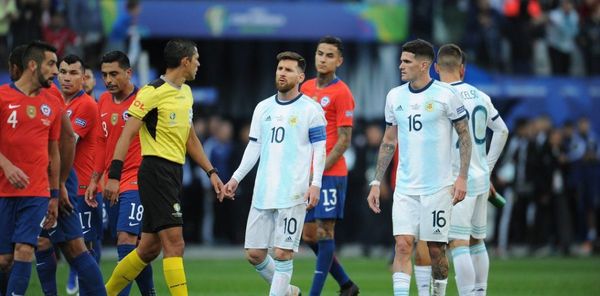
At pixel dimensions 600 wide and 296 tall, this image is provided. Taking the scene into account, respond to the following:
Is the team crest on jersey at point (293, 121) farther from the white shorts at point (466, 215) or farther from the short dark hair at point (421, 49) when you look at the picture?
the white shorts at point (466, 215)

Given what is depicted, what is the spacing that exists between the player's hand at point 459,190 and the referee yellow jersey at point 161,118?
2.63 metres

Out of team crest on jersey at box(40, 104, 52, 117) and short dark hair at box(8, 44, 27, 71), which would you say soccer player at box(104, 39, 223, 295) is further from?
short dark hair at box(8, 44, 27, 71)

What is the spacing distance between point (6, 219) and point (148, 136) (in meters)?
1.55

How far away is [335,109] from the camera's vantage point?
14484 millimetres

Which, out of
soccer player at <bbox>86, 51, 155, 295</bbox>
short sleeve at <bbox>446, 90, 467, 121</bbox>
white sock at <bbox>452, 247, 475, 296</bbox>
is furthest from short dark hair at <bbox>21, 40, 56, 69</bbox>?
white sock at <bbox>452, 247, 475, 296</bbox>

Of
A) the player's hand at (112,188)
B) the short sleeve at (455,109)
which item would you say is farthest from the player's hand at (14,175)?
the short sleeve at (455,109)

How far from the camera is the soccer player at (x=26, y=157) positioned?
11.0m

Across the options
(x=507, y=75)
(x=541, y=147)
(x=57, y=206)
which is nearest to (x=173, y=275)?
(x=57, y=206)

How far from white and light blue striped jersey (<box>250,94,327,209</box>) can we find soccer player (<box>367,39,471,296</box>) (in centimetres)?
78

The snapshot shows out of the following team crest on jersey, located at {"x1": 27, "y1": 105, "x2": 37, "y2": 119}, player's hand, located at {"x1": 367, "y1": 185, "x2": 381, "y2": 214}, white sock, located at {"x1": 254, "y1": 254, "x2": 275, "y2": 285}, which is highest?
team crest on jersey, located at {"x1": 27, "y1": 105, "x2": 37, "y2": 119}

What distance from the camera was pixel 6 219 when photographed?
11.1 meters

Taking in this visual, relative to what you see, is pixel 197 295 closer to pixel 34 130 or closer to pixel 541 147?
pixel 34 130

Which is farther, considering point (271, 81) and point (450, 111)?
point (271, 81)

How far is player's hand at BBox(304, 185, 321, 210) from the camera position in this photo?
483 inches
